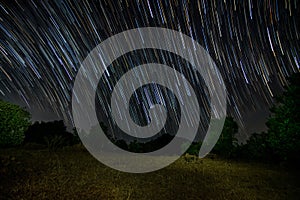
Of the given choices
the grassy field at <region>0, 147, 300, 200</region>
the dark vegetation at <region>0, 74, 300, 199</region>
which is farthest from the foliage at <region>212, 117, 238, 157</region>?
the grassy field at <region>0, 147, 300, 200</region>

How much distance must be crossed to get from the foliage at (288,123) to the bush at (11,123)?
18131mm

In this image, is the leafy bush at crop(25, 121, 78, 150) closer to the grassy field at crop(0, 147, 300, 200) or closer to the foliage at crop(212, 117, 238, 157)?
the foliage at crop(212, 117, 238, 157)

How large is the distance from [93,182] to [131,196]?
1.54 meters

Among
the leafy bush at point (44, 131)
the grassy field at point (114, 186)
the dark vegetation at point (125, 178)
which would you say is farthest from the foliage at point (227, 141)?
the leafy bush at point (44, 131)

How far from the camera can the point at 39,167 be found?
29.5 feet

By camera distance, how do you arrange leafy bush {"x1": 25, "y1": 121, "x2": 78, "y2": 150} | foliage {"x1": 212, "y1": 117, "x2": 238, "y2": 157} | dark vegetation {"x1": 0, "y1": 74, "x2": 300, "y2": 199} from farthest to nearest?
leafy bush {"x1": 25, "y1": 121, "x2": 78, "y2": 150}, foliage {"x1": 212, "y1": 117, "x2": 238, "y2": 157}, dark vegetation {"x1": 0, "y1": 74, "x2": 300, "y2": 199}

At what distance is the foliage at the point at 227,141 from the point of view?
23.6 m

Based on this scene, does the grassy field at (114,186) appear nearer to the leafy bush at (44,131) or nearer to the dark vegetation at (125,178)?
the dark vegetation at (125,178)

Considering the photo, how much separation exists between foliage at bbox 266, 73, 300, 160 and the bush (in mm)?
18131

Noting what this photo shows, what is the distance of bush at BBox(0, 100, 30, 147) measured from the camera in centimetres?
1666

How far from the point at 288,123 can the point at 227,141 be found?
8146mm

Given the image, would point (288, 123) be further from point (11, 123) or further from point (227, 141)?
point (11, 123)

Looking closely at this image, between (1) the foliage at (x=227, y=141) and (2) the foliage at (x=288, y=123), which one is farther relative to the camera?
(1) the foliage at (x=227, y=141)

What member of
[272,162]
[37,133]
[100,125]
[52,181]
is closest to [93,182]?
[52,181]
